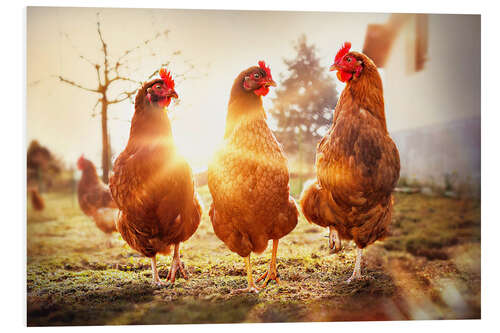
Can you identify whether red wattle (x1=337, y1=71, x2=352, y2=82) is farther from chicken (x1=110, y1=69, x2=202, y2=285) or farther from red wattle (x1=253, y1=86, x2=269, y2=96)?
chicken (x1=110, y1=69, x2=202, y2=285)

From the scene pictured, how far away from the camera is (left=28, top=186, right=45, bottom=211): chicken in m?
2.61

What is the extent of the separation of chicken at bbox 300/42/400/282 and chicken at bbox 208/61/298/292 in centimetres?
30

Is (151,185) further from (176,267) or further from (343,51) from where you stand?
(343,51)

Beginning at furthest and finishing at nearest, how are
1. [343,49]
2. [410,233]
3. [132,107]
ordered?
[410,233] → [132,107] → [343,49]

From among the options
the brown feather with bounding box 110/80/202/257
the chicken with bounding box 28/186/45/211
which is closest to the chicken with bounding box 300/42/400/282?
the brown feather with bounding box 110/80/202/257

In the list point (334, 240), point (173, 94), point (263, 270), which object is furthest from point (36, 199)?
point (334, 240)

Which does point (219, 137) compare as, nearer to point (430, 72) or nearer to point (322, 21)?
point (322, 21)

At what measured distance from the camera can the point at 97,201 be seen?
293cm

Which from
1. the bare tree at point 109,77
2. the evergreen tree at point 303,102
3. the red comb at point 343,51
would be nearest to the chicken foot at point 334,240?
the evergreen tree at point 303,102

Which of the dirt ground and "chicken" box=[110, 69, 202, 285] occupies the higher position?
"chicken" box=[110, 69, 202, 285]

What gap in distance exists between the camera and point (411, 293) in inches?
109
